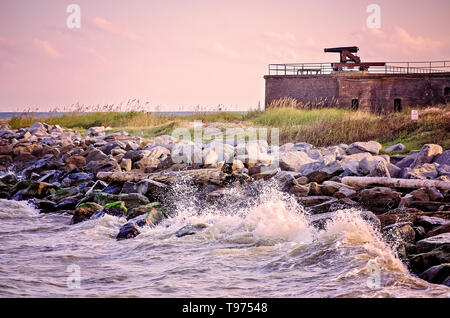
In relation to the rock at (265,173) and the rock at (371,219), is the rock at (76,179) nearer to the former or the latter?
the rock at (265,173)

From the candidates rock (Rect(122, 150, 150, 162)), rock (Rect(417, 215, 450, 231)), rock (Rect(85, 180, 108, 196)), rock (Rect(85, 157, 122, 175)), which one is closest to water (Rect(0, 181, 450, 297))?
rock (Rect(417, 215, 450, 231))

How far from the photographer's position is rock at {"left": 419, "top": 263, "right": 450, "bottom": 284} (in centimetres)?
480

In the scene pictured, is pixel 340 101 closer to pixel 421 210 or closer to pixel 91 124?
pixel 91 124

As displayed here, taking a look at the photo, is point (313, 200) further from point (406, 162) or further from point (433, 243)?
point (406, 162)

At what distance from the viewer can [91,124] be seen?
2502 cm

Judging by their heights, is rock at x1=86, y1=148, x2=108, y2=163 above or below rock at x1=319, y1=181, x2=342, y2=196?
above

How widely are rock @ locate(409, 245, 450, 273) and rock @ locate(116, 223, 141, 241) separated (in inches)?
152

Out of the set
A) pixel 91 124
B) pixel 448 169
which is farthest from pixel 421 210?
pixel 91 124

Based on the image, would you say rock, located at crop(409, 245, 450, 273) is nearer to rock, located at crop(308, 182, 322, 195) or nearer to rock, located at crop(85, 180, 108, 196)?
rock, located at crop(308, 182, 322, 195)

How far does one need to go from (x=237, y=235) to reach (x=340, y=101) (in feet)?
92.1

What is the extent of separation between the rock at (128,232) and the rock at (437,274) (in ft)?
13.3

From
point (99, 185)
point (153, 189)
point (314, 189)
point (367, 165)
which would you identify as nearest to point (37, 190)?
point (99, 185)

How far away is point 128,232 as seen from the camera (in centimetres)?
741

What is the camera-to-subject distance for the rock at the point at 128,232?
735 cm
